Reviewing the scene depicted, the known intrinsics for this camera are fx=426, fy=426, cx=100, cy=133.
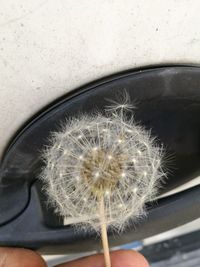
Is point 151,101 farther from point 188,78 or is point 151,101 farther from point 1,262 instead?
point 1,262

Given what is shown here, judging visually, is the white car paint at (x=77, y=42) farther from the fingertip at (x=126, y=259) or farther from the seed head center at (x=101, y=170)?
the fingertip at (x=126, y=259)

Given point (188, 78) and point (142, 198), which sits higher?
point (188, 78)

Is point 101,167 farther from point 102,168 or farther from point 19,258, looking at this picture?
point 19,258

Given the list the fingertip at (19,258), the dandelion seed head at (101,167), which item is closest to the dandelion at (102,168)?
the dandelion seed head at (101,167)

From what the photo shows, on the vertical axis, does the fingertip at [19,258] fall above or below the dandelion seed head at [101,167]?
below

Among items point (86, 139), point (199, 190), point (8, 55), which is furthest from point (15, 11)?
point (199, 190)

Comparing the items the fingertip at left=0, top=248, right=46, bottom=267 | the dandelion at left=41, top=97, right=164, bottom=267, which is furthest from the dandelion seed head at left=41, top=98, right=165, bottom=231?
the fingertip at left=0, top=248, right=46, bottom=267

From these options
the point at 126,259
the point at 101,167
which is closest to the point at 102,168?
the point at 101,167

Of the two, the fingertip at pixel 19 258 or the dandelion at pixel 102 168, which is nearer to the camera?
the dandelion at pixel 102 168
